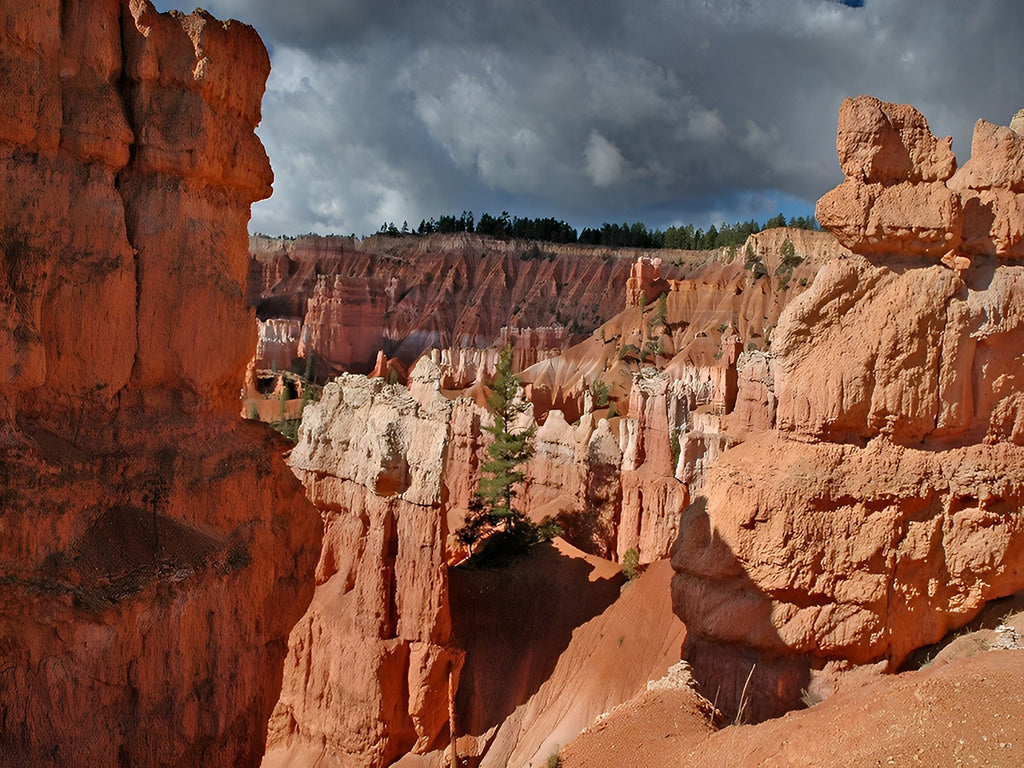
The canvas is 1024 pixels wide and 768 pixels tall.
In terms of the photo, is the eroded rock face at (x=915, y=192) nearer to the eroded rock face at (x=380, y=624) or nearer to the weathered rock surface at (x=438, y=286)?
the eroded rock face at (x=380, y=624)

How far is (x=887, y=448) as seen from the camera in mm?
8852

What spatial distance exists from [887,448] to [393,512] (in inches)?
351

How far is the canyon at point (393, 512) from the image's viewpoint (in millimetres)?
5312

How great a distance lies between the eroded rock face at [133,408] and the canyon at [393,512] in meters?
0.02

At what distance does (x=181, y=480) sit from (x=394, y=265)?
281ft

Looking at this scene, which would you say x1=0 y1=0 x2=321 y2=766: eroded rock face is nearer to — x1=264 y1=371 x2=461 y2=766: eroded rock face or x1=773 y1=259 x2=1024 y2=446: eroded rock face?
x1=773 y1=259 x2=1024 y2=446: eroded rock face

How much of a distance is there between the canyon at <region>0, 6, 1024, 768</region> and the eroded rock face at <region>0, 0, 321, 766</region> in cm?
2

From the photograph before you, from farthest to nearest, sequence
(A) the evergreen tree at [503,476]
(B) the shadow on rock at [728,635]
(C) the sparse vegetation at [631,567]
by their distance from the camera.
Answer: (A) the evergreen tree at [503,476]
(C) the sparse vegetation at [631,567]
(B) the shadow on rock at [728,635]

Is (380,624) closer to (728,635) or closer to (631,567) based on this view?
(631,567)

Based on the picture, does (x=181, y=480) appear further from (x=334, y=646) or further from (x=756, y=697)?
(x=334, y=646)

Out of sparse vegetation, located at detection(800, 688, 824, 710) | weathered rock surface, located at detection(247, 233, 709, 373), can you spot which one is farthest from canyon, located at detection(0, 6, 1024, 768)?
weathered rock surface, located at detection(247, 233, 709, 373)

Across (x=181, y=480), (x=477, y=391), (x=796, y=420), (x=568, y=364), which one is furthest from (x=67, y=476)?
(x=568, y=364)

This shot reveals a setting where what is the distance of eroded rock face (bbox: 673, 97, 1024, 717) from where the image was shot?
8602mm

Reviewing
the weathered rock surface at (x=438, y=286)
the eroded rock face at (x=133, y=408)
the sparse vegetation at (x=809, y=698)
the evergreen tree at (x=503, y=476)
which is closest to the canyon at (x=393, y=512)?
the eroded rock face at (x=133, y=408)
